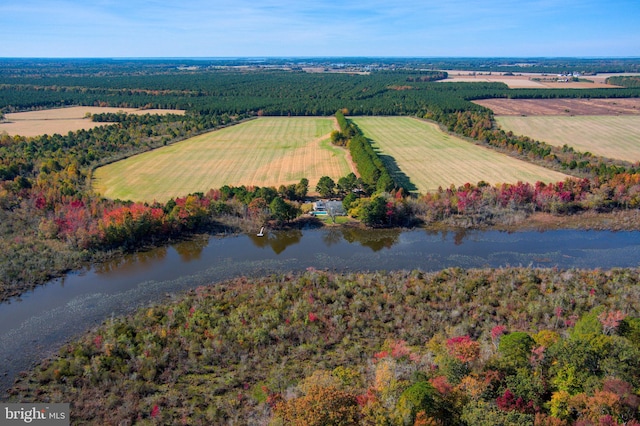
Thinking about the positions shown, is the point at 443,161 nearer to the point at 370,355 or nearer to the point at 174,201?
the point at 174,201

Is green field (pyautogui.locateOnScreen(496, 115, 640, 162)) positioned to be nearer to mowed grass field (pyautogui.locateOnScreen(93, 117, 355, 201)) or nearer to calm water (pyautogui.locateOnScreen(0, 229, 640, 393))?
calm water (pyautogui.locateOnScreen(0, 229, 640, 393))

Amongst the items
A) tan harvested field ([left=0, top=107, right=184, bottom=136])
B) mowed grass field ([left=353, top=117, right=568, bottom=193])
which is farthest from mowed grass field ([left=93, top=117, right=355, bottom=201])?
tan harvested field ([left=0, top=107, right=184, bottom=136])

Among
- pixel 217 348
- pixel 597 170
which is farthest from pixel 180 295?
pixel 597 170

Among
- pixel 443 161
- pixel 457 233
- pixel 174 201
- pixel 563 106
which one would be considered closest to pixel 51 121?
pixel 174 201

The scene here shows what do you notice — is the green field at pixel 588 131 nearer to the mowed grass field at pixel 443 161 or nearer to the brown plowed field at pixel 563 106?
the brown plowed field at pixel 563 106

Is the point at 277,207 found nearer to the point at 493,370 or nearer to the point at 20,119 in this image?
the point at 493,370

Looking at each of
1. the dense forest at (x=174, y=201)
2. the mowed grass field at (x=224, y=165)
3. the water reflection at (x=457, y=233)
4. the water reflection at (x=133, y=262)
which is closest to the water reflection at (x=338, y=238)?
the dense forest at (x=174, y=201)
